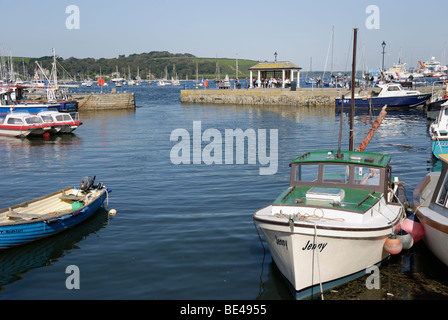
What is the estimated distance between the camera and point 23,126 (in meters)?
42.3

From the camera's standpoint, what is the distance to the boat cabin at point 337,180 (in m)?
12.6

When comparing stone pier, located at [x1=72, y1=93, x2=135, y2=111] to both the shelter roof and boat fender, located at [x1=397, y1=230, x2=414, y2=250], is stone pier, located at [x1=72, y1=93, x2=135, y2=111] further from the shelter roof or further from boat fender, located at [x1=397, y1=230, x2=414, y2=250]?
boat fender, located at [x1=397, y1=230, x2=414, y2=250]

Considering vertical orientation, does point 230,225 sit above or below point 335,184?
below

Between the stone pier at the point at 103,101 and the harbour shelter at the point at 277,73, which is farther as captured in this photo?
the harbour shelter at the point at 277,73

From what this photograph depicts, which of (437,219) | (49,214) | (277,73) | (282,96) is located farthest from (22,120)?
(277,73)

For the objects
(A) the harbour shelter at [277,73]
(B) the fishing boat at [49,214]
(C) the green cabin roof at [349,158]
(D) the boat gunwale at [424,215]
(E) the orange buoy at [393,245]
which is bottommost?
(B) the fishing boat at [49,214]

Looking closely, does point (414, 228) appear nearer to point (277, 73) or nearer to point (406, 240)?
point (406, 240)

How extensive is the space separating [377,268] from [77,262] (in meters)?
9.53

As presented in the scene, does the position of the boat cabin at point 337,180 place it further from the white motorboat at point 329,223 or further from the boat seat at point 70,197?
the boat seat at point 70,197

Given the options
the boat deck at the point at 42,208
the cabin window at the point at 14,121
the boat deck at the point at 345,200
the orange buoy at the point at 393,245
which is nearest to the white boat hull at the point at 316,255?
the orange buoy at the point at 393,245

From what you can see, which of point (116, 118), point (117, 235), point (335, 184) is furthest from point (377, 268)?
point (116, 118)

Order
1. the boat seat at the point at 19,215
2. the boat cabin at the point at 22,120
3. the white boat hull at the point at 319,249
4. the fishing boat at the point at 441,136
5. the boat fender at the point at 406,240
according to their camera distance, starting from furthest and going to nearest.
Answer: the boat cabin at the point at 22,120, the fishing boat at the point at 441,136, the boat seat at the point at 19,215, the boat fender at the point at 406,240, the white boat hull at the point at 319,249
